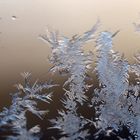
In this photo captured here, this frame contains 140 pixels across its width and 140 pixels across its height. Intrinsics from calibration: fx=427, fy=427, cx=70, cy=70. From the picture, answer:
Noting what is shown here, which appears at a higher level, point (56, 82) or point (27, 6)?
point (27, 6)

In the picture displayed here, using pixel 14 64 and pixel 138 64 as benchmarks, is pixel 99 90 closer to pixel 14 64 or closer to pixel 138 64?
pixel 138 64

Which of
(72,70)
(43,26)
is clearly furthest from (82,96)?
(43,26)

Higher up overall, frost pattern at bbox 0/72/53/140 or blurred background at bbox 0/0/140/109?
blurred background at bbox 0/0/140/109

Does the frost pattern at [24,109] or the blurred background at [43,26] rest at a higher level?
the blurred background at [43,26]

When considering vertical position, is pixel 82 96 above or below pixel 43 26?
below

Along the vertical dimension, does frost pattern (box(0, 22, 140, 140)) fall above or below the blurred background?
below

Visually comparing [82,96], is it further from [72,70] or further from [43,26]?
[43,26]

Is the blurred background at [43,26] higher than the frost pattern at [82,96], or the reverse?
the blurred background at [43,26]

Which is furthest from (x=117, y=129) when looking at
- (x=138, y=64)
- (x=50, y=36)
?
(x=50, y=36)
